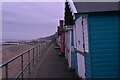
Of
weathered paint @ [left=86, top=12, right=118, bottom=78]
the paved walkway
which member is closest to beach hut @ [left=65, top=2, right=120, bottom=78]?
weathered paint @ [left=86, top=12, right=118, bottom=78]

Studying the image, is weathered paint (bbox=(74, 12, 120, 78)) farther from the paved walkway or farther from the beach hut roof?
the paved walkway

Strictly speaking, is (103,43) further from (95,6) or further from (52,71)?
(52,71)

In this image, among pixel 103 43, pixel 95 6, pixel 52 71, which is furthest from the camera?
pixel 52 71

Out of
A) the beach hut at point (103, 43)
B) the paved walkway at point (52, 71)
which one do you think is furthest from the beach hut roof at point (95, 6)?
the paved walkway at point (52, 71)

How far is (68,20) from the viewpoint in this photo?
17.2 metres

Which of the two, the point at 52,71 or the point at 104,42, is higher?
the point at 104,42

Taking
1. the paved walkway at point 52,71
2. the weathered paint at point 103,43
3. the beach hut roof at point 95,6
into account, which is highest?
the beach hut roof at point 95,6

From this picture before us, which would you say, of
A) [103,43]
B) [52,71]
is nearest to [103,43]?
[103,43]

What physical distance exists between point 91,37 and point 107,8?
1.12 metres

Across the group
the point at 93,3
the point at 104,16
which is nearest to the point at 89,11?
the point at 104,16

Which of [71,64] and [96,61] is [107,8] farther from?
[71,64]

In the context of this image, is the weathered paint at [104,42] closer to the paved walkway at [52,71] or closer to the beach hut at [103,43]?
the beach hut at [103,43]

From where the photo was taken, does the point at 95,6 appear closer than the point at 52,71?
Yes

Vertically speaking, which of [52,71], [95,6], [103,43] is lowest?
[52,71]
